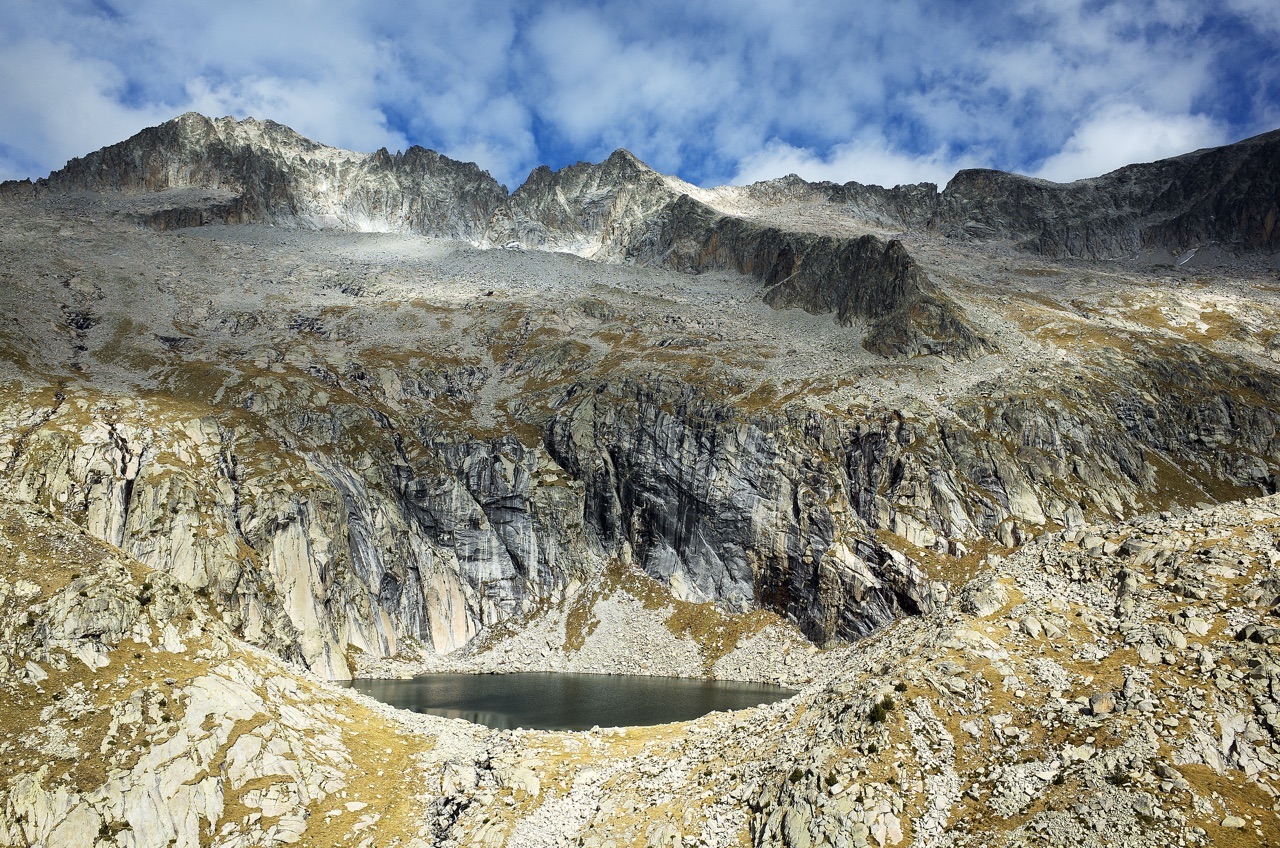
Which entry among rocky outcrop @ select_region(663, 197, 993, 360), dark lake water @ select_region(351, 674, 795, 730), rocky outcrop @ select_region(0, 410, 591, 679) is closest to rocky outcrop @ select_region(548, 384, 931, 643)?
rocky outcrop @ select_region(0, 410, 591, 679)

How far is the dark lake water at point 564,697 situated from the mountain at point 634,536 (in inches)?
259

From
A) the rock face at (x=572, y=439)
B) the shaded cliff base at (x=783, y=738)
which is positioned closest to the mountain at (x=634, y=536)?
the shaded cliff base at (x=783, y=738)

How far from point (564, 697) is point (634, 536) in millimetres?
40008

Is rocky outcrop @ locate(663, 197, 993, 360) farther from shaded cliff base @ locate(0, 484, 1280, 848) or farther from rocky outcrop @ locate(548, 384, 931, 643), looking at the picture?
shaded cliff base @ locate(0, 484, 1280, 848)

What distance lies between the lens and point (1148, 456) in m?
104

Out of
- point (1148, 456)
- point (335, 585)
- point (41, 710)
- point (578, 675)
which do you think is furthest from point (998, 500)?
→ point (41, 710)

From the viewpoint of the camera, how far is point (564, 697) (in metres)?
70.9

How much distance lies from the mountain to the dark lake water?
259 inches

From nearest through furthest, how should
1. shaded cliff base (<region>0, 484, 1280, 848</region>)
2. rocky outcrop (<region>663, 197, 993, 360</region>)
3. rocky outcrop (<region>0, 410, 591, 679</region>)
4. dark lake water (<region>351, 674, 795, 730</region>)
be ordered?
1. shaded cliff base (<region>0, 484, 1280, 848</region>)
2. dark lake water (<region>351, 674, 795, 730</region>)
3. rocky outcrop (<region>0, 410, 591, 679</region>)
4. rocky outcrop (<region>663, 197, 993, 360</region>)

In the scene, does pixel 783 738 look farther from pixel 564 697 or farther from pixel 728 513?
pixel 728 513

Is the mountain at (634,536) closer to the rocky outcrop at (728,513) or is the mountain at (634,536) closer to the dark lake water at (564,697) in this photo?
the rocky outcrop at (728,513)

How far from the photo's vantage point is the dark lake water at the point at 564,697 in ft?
199

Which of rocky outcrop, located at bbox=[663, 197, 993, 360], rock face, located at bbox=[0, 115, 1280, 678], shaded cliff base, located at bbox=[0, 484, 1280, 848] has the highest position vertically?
rocky outcrop, located at bbox=[663, 197, 993, 360]

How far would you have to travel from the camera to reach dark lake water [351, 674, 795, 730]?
6059 centimetres
